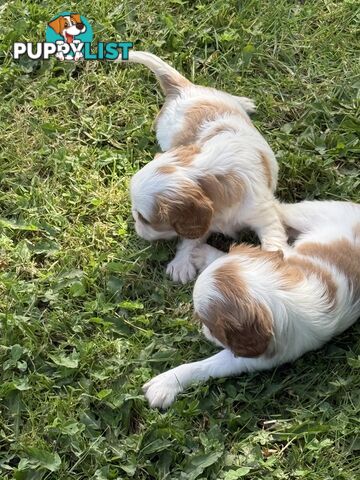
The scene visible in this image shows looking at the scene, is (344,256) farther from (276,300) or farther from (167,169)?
(167,169)

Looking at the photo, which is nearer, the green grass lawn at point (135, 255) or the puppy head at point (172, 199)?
the green grass lawn at point (135, 255)

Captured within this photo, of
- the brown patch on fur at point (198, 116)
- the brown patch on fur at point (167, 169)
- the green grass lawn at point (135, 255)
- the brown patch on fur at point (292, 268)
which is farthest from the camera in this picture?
the brown patch on fur at point (198, 116)

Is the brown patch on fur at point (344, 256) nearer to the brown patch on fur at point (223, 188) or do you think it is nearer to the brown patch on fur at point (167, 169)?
the brown patch on fur at point (223, 188)

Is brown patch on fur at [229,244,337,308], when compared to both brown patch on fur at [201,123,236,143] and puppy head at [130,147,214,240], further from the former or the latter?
brown patch on fur at [201,123,236,143]

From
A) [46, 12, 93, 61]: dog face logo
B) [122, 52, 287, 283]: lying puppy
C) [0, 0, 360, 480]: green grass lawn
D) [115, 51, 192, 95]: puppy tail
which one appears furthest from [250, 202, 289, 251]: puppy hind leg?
[46, 12, 93, 61]: dog face logo

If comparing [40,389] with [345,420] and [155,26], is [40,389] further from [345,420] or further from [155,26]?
[155,26]

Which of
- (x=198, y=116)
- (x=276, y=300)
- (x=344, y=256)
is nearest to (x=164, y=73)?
(x=198, y=116)

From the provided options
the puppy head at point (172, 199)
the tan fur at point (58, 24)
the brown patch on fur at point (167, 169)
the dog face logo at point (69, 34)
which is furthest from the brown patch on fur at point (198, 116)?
the tan fur at point (58, 24)

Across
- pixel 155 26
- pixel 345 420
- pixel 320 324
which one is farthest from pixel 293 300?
pixel 155 26
